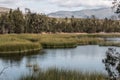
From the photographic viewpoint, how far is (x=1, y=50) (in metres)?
45.9

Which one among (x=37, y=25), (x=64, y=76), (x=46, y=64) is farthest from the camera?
(x=37, y=25)

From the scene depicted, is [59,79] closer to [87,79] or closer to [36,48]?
[87,79]

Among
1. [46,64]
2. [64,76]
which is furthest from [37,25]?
[64,76]

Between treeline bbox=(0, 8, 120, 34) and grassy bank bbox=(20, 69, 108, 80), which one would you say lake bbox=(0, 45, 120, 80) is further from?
treeline bbox=(0, 8, 120, 34)

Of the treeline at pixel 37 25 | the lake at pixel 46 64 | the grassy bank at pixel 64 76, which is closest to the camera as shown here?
the grassy bank at pixel 64 76

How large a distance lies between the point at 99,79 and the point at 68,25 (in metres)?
112

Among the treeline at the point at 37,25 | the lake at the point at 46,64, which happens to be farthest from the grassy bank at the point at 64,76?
the treeline at the point at 37,25

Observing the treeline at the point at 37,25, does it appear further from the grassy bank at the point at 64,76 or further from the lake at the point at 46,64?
the grassy bank at the point at 64,76

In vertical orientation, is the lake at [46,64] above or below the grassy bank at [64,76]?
below

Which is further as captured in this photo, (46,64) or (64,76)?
(46,64)

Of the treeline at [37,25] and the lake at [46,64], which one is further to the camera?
the treeline at [37,25]

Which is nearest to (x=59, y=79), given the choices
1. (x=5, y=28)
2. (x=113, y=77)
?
(x=113, y=77)

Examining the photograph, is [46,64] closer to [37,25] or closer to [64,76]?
[64,76]

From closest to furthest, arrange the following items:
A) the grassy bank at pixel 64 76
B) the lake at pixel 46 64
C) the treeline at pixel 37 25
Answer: the grassy bank at pixel 64 76 < the lake at pixel 46 64 < the treeline at pixel 37 25
